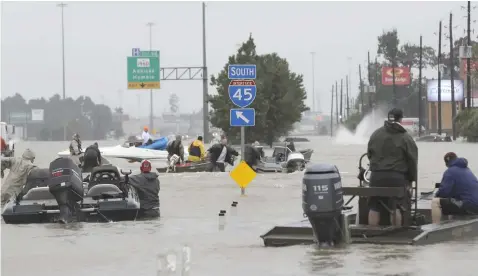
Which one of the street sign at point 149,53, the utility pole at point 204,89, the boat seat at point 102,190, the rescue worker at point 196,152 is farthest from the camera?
the utility pole at point 204,89

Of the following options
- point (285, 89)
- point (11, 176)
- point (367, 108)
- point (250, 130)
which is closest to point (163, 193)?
point (11, 176)

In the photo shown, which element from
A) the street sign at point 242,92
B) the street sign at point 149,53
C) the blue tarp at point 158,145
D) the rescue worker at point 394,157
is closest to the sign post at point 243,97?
the street sign at point 242,92

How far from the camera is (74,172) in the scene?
20312 mm

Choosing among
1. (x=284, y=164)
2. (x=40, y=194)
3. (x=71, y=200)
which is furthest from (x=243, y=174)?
(x=284, y=164)

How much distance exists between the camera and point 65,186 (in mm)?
19781

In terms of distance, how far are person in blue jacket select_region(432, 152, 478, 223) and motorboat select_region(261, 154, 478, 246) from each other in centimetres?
16

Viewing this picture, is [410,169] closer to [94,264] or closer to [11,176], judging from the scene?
[94,264]

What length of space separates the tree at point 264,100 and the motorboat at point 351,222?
49.3 metres

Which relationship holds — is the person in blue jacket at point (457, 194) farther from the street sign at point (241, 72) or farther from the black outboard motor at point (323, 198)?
the street sign at point (241, 72)

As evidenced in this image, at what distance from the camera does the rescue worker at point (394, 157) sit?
15000 millimetres

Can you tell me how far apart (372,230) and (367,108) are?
506 ft

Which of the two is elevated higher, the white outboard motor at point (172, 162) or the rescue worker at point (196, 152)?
the rescue worker at point (196, 152)

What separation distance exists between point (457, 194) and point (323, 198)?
305cm

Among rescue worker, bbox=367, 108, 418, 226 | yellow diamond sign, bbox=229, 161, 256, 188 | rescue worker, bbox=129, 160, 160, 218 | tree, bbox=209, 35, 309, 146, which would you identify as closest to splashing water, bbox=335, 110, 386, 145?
tree, bbox=209, 35, 309, 146
